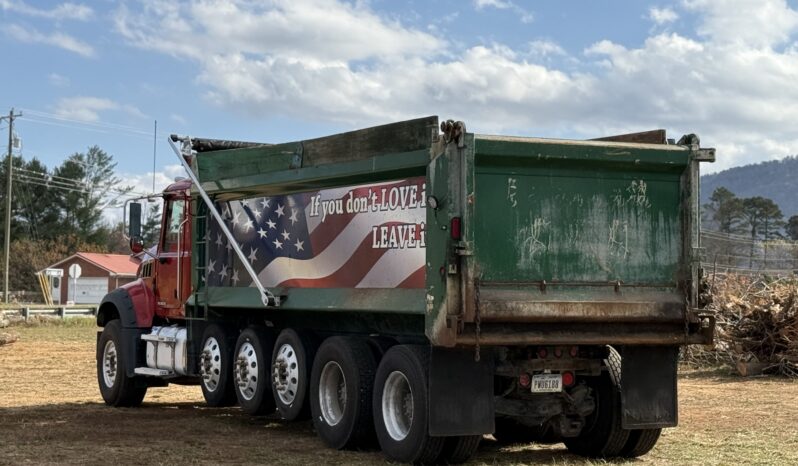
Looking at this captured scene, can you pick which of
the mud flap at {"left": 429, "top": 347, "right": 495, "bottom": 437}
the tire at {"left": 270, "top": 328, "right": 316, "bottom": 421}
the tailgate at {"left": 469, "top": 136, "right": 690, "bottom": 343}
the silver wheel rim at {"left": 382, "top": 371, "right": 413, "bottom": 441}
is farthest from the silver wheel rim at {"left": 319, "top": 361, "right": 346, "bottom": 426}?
the tailgate at {"left": 469, "top": 136, "right": 690, "bottom": 343}

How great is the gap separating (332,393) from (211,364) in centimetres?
284

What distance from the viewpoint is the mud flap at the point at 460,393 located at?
9.75m

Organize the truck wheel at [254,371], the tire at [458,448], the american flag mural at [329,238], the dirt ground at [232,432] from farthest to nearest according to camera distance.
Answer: the truck wheel at [254,371] → the dirt ground at [232,432] → the american flag mural at [329,238] → the tire at [458,448]

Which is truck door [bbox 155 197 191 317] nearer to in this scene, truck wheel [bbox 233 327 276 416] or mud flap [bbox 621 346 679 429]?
truck wheel [bbox 233 327 276 416]

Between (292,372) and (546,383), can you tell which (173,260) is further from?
(546,383)

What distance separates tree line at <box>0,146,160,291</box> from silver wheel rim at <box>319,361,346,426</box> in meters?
76.6

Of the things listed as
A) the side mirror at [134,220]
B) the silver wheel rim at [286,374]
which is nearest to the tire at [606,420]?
the silver wheel rim at [286,374]

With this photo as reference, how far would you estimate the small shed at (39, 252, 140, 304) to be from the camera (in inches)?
3255

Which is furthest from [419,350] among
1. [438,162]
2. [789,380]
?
[789,380]

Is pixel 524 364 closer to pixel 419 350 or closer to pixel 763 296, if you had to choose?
pixel 419 350

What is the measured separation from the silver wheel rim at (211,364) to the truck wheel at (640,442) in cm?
505

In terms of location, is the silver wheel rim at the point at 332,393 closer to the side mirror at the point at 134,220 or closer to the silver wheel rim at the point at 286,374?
the silver wheel rim at the point at 286,374

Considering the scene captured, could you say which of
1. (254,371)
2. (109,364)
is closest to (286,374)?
(254,371)

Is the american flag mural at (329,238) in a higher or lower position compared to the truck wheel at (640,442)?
higher
